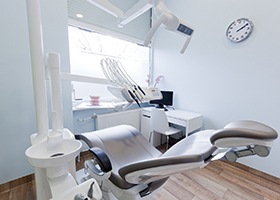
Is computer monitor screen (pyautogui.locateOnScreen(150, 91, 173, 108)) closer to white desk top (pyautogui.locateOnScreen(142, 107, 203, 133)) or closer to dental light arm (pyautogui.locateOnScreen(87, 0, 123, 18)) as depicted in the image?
white desk top (pyautogui.locateOnScreen(142, 107, 203, 133))

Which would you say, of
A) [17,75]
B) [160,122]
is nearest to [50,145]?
A: [17,75]

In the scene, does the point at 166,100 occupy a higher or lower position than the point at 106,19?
lower

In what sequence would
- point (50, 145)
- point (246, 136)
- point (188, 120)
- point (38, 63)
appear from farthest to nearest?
1. point (188, 120)
2. point (38, 63)
3. point (50, 145)
4. point (246, 136)

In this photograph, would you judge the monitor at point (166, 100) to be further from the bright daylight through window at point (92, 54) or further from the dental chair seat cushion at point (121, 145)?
the dental chair seat cushion at point (121, 145)

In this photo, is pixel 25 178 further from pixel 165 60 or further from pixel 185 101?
pixel 165 60

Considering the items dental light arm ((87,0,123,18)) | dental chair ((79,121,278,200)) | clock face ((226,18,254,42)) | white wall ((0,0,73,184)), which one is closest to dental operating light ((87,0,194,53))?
dental light arm ((87,0,123,18))

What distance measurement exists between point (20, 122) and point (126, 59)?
6.42ft

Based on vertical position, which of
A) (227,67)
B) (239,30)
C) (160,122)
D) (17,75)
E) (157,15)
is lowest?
(160,122)

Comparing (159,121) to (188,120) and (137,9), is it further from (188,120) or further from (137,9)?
(137,9)

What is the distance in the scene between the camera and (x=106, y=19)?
2467 millimetres

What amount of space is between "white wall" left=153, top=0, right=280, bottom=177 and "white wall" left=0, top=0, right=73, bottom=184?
192 centimetres

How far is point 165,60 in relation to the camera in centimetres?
298

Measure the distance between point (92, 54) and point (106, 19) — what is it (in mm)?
608

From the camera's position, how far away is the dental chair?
1.76 ft
